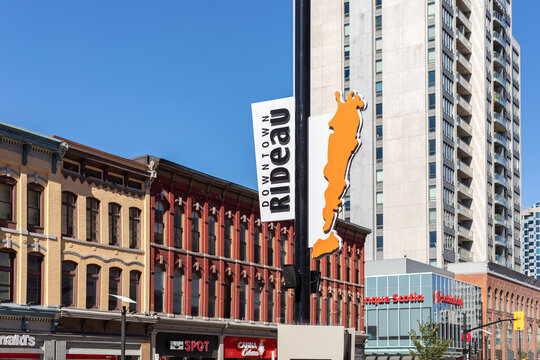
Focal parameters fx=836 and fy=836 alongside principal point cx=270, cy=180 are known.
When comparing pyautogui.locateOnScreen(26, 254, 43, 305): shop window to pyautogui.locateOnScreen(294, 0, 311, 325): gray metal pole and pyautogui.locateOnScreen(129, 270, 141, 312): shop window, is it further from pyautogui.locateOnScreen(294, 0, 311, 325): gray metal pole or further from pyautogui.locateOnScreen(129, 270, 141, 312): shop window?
pyautogui.locateOnScreen(294, 0, 311, 325): gray metal pole

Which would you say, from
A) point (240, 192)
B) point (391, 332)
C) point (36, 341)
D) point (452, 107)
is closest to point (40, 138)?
point (36, 341)

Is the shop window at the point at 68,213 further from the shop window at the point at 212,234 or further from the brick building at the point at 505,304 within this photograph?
the brick building at the point at 505,304

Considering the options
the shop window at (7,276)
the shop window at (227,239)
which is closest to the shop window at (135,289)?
the shop window at (7,276)

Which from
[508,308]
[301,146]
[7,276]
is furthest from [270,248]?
[508,308]

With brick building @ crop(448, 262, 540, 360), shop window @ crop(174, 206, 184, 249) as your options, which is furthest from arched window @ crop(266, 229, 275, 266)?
brick building @ crop(448, 262, 540, 360)

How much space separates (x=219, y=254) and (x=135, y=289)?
25.4 ft

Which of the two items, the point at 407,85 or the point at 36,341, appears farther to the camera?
the point at 407,85

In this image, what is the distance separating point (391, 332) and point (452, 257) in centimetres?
2064

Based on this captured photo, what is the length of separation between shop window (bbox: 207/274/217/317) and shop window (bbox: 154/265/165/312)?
4592mm

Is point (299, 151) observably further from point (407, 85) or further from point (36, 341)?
point (407, 85)

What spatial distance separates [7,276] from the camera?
37125 mm

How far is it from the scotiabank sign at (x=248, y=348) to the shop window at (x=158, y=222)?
9066mm

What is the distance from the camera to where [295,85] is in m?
13.7

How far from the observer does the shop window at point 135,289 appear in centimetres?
4397
